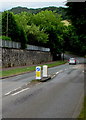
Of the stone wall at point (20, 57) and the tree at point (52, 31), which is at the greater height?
the tree at point (52, 31)

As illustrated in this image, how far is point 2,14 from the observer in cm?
5516

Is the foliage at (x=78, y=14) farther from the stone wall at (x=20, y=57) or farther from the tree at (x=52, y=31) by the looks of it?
the tree at (x=52, y=31)

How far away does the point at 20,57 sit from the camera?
165 feet

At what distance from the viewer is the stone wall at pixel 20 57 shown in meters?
42.4

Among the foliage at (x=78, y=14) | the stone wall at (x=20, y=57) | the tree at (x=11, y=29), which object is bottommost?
the stone wall at (x=20, y=57)

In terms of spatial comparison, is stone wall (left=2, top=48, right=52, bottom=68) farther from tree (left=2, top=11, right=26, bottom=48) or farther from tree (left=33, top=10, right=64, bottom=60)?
tree (left=33, top=10, right=64, bottom=60)

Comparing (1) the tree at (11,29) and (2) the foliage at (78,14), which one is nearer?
(2) the foliage at (78,14)

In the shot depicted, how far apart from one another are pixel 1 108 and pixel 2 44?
3169 cm

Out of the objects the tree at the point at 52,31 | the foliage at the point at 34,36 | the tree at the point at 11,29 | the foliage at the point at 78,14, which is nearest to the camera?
the foliage at the point at 78,14

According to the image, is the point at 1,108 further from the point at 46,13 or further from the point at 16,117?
the point at 46,13

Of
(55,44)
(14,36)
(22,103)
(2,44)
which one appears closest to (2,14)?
(14,36)

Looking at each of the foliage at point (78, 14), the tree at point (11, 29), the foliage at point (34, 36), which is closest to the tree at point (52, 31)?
the foliage at point (34, 36)

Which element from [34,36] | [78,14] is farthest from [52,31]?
[78,14]

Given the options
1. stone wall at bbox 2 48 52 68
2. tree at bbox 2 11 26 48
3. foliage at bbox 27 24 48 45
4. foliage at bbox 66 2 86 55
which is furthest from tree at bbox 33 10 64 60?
foliage at bbox 66 2 86 55
